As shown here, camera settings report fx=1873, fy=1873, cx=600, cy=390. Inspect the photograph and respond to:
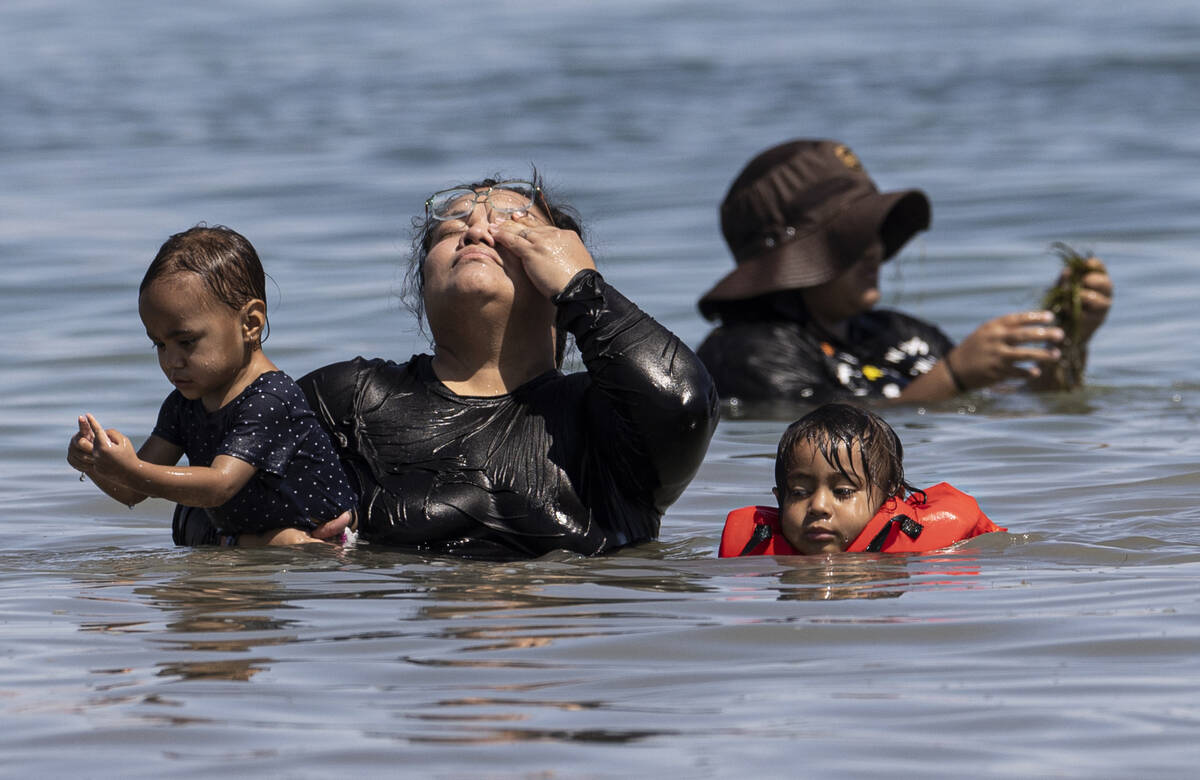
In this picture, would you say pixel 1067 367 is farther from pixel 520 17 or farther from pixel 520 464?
pixel 520 17

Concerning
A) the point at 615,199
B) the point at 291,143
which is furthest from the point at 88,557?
the point at 291,143

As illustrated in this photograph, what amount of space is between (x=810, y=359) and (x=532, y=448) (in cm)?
376

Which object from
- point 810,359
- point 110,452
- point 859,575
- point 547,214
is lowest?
point 859,575

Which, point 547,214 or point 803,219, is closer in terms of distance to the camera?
point 547,214

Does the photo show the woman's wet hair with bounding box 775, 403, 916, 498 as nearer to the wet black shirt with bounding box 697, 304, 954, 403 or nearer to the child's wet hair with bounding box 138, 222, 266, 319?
the child's wet hair with bounding box 138, 222, 266, 319

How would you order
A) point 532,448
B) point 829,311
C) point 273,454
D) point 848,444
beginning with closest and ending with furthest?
point 273,454 → point 532,448 → point 848,444 → point 829,311

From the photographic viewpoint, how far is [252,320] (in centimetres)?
501

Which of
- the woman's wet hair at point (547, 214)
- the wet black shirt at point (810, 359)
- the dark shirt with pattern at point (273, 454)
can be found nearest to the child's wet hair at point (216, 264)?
the dark shirt with pattern at point (273, 454)

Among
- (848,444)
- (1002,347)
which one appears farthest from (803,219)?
(848,444)

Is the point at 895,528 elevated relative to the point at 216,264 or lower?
lower

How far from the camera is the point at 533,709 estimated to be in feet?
11.4

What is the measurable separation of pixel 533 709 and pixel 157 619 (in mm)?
1256

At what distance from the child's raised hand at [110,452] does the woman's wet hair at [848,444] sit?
1820 millimetres

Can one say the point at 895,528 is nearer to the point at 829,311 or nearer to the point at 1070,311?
the point at 829,311
